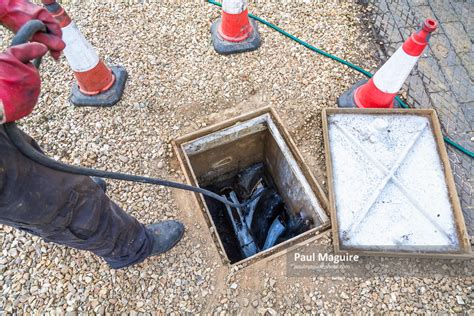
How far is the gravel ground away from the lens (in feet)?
7.74

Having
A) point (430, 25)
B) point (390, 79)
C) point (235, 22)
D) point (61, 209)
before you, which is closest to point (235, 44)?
point (235, 22)

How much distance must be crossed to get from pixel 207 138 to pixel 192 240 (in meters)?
0.81

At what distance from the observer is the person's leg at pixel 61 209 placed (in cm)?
149

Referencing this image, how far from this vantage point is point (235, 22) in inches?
124

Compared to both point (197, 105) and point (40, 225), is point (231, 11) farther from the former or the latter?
point (40, 225)

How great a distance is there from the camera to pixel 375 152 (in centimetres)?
270

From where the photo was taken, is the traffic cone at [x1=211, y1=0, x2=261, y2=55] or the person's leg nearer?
the person's leg

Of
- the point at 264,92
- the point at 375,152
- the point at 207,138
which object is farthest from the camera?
the point at 264,92

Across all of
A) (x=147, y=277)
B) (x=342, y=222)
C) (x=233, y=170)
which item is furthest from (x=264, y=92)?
(x=147, y=277)

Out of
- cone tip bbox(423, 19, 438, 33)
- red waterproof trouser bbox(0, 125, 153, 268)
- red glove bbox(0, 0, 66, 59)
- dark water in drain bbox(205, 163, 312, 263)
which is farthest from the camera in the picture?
dark water in drain bbox(205, 163, 312, 263)

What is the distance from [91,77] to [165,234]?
144 cm

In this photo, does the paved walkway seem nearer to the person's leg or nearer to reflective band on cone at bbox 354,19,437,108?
reflective band on cone at bbox 354,19,437,108

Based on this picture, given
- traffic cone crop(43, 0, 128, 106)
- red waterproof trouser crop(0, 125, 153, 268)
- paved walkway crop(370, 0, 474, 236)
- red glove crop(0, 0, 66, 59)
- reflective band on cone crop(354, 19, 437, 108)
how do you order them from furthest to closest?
paved walkway crop(370, 0, 474, 236) < traffic cone crop(43, 0, 128, 106) < reflective band on cone crop(354, 19, 437, 108) < red glove crop(0, 0, 66, 59) < red waterproof trouser crop(0, 125, 153, 268)

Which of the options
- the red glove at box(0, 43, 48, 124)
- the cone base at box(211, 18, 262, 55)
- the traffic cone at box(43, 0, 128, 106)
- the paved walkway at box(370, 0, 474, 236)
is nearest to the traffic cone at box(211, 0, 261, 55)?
the cone base at box(211, 18, 262, 55)
